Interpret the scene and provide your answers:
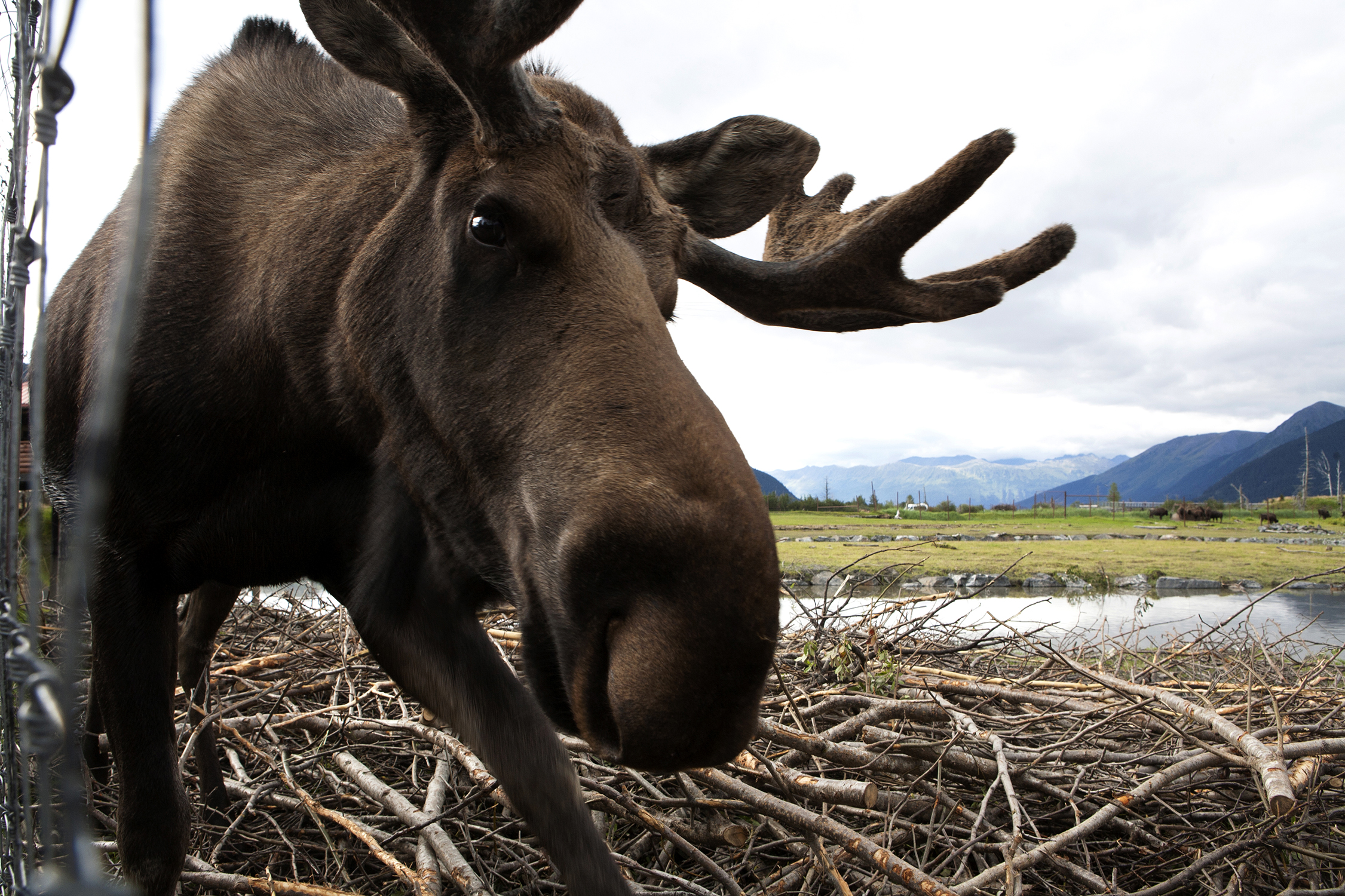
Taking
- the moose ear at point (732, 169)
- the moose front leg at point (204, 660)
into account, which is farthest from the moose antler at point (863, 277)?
the moose front leg at point (204, 660)

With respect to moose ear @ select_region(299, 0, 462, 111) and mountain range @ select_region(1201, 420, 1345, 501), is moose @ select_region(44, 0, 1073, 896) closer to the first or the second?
moose ear @ select_region(299, 0, 462, 111)

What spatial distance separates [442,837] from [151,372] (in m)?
1.58

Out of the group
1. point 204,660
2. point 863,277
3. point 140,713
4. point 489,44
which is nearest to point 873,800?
point 863,277

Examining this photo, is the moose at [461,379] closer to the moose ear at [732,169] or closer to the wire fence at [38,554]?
the moose ear at [732,169]

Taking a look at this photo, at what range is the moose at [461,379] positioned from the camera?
1.28 metres

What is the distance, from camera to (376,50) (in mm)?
1779

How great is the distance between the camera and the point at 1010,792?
2250 mm

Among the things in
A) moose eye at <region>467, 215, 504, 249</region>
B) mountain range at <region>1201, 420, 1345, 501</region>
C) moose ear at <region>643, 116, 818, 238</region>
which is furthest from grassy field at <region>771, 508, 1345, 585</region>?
mountain range at <region>1201, 420, 1345, 501</region>

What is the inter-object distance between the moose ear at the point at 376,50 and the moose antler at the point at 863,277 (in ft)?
2.48

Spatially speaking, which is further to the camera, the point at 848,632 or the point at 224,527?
the point at 848,632

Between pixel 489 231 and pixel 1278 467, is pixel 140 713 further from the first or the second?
pixel 1278 467

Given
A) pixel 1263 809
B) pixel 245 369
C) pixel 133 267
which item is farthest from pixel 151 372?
pixel 1263 809

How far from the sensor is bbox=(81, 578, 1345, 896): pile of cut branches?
2.32m

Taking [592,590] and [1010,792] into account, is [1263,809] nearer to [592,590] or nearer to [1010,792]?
[1010,792]
